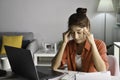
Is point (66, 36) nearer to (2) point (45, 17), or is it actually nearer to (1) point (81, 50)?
(1) point (81, 50)

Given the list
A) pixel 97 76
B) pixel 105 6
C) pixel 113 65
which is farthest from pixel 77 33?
pixel 105 6

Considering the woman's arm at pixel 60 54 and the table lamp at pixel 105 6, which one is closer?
the woman's arm at pixel 60 54

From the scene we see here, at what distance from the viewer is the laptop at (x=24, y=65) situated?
144cm

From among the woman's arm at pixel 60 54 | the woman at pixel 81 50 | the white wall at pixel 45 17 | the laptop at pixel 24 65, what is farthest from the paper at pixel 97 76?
the white wall at pixel 45 17

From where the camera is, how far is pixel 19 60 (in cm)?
155

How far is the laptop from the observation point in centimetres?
144

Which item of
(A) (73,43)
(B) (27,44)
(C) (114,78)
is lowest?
(B) (27,44)

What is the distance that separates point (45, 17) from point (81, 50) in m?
3.16

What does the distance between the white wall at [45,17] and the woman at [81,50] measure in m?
2.96

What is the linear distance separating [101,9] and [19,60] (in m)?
3.41

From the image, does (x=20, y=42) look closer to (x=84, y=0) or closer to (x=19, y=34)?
(x=19, y=34)

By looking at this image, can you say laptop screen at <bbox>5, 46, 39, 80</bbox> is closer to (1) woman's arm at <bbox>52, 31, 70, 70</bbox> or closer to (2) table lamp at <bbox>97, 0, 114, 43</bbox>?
(1) woman's arm at <bbox>52, 31, 70, 70</bbox>

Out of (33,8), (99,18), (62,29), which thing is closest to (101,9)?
(99,18)

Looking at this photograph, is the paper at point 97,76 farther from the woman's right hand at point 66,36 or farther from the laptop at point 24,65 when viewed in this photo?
the woman's right hand at point 66,36
